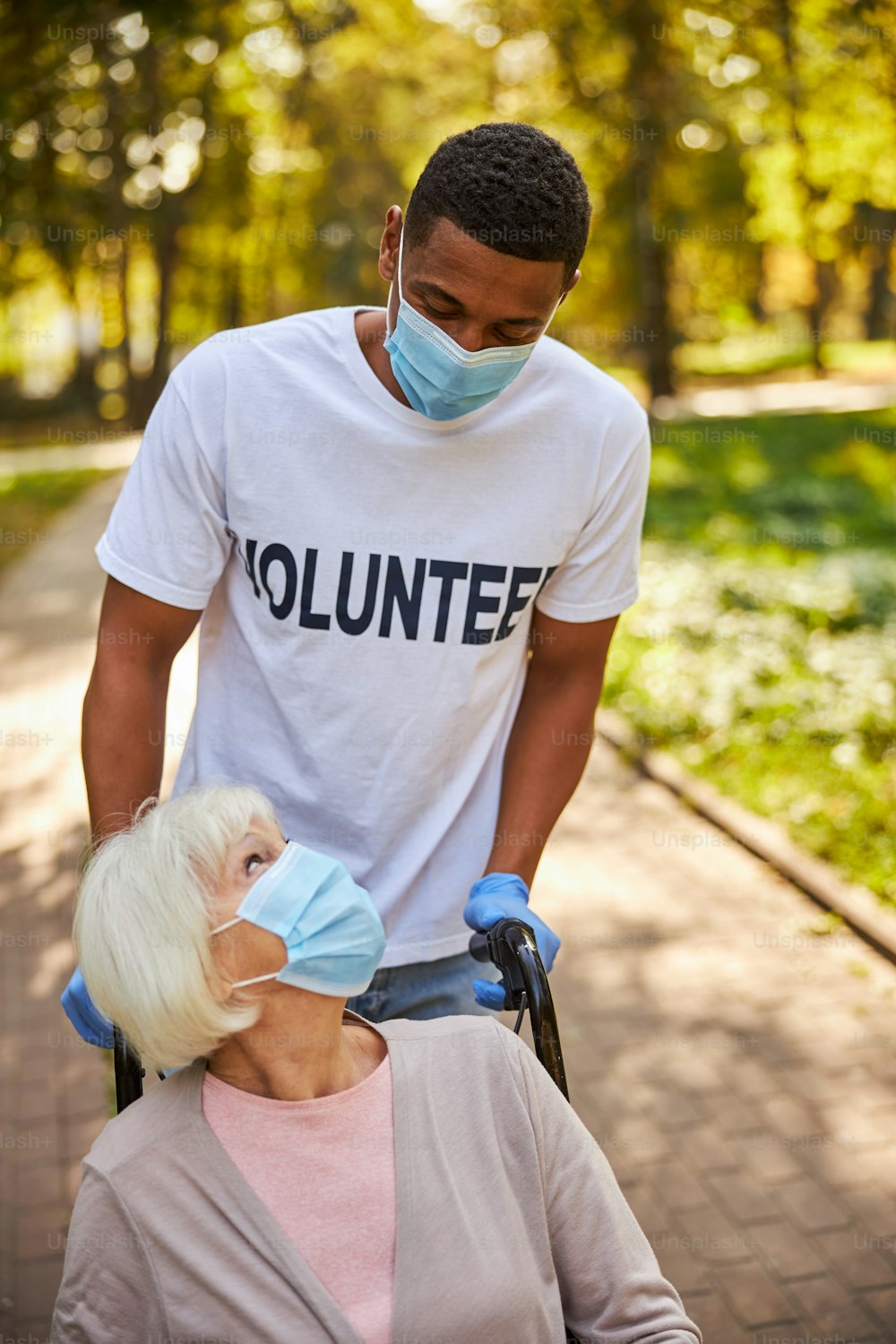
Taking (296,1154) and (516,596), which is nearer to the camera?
(296,1154)

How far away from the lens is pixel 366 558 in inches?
82.4

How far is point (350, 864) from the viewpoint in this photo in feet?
7.43

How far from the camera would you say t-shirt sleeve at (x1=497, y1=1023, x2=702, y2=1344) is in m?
1.96

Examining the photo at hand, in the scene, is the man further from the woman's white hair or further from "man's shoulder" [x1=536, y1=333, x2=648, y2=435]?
the woman's white hair

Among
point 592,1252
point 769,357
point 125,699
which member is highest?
point 125,699

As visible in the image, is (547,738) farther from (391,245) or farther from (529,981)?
(391,245)

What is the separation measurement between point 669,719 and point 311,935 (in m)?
6.22

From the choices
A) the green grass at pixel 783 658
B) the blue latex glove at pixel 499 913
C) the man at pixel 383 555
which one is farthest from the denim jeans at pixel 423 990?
the green grass at pixel 783 658

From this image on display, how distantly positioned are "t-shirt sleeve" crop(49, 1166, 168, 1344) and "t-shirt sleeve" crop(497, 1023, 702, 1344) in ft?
1.95

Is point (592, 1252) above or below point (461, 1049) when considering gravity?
below

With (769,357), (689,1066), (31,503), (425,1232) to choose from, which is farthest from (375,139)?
(425,1232)

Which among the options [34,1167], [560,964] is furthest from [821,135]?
[34,1167]

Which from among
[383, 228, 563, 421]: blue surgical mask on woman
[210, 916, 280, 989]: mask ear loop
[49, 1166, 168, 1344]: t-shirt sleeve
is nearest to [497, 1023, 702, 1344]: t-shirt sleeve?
[210, 916, 280, 989]: mask ear loop

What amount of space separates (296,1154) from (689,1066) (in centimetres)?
287
